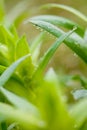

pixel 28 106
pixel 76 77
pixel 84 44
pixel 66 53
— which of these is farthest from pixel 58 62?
pixel 28 106

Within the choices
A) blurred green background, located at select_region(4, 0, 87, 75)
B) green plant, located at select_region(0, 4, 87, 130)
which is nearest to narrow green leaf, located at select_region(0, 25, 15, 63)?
green plant, located at select_region(0, 4, 87, 130)

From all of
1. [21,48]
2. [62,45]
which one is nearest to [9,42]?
[21,48]

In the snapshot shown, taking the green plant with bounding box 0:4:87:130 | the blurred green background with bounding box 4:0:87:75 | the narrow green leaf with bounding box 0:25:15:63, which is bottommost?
the green plant with bounding box 0:4:87:130

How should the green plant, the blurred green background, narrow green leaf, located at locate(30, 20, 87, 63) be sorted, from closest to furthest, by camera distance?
1. the green plant
2. narrow green leaf, located at locate(30, 20, 87, 63)
3. the blurred green background

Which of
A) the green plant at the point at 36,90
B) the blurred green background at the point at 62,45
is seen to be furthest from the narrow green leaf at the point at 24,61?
the blurred green background at the point at 62,45

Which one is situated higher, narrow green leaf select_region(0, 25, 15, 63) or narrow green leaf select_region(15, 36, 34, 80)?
narrow green leaf select_region(0, 25, 15, 63)

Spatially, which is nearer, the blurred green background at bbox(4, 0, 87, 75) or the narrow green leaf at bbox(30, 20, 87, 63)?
the narrow green leaf at bbox(30, 20, 87, 63)

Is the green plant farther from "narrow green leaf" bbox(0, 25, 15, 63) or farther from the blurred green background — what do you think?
the blurred green background

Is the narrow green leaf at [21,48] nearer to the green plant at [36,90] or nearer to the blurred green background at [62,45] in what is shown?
the green plant at [36,90]
